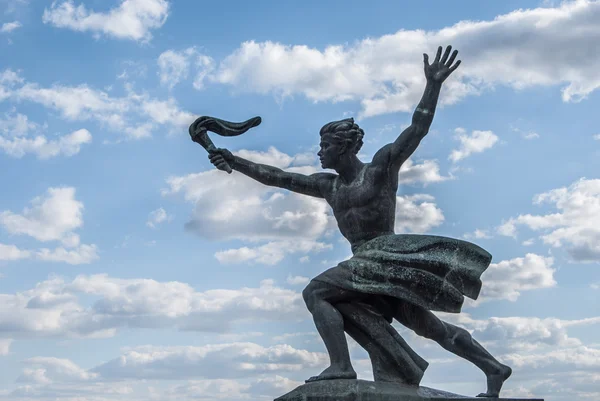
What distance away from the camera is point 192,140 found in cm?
1316

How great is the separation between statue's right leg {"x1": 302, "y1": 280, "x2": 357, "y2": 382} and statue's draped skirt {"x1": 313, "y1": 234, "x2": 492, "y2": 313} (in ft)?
0.43

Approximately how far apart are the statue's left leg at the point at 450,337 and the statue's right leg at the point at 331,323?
81cm

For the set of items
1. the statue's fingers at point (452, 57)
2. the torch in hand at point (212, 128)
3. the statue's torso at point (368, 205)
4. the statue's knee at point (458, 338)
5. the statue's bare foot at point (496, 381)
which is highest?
the statue's fingers at point (452, 57)

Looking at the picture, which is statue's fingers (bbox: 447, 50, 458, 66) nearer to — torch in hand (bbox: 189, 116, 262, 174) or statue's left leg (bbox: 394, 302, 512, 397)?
torch in hand (bbox: 189, 116, 262, 174)

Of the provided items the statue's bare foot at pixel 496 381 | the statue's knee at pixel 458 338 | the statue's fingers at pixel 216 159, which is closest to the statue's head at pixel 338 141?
the statue's fingers at pixel 216 159

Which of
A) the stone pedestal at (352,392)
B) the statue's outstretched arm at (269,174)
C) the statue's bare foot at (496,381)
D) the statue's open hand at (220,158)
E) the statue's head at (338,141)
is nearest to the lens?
the stone pedestal at (352,392)

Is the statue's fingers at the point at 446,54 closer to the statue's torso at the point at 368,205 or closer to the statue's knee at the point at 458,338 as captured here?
the statue's torso at the point at 368,205

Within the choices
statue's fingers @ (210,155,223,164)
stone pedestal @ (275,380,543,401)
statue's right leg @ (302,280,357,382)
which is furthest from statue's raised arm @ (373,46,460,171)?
stone pedestal @ (275,380,543,401)

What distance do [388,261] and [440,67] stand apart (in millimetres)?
2445

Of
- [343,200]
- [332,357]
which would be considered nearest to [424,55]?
[343,200]

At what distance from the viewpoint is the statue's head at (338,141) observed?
40.5 feet

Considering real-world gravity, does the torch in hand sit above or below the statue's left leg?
above

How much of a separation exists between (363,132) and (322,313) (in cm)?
249

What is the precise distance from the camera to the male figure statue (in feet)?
37.6
